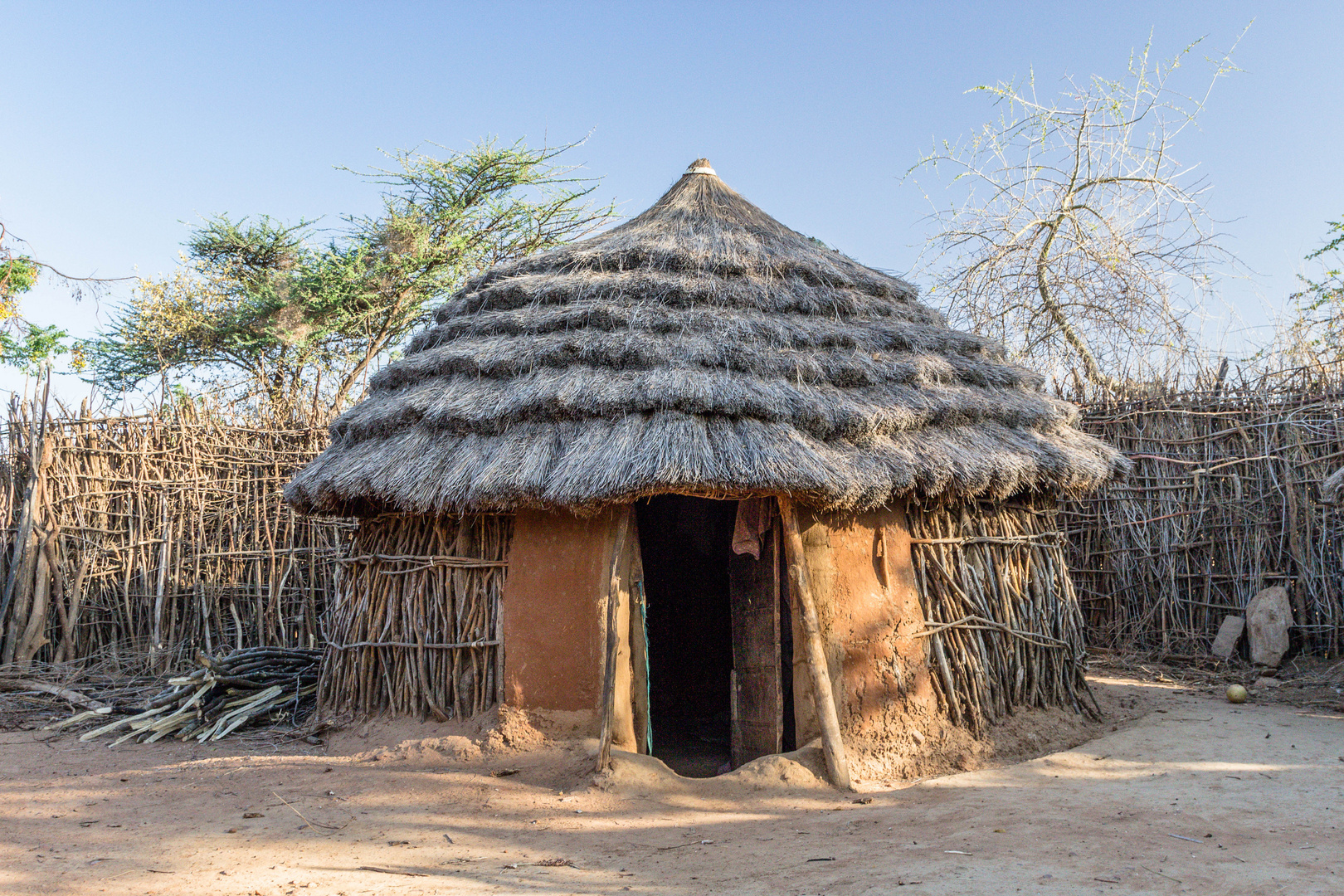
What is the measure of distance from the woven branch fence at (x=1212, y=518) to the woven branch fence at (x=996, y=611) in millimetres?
2613

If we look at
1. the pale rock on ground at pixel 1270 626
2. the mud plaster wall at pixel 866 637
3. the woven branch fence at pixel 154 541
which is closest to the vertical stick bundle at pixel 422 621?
the mud plaster wall at pixel 866 637

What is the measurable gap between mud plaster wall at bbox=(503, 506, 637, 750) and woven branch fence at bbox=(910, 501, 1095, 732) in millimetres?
2012

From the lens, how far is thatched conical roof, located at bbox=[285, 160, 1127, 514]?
5512mm

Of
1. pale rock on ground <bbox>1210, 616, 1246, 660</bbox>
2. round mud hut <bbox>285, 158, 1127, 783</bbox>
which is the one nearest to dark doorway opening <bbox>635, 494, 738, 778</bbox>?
round mud hut <bbox>285, 158, 1127, 783</bbox>

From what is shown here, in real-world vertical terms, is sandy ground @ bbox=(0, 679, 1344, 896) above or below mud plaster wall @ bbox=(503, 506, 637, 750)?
below

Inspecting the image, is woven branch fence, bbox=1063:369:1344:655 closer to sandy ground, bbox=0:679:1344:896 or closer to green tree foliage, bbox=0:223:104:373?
sandy ground, bbox=0:679:1344:896

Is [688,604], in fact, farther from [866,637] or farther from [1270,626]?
[1270,626]

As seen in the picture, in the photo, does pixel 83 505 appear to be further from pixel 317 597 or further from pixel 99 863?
pixel 99 863

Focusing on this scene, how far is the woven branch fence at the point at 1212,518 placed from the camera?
8.39 m

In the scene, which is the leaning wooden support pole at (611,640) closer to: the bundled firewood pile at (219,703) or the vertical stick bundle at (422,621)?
the vertical stick bundle at (422,621)

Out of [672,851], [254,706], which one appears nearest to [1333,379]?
[672,851]

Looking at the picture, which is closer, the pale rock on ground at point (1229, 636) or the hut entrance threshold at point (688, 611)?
the hut entrance threshold at point (688, 611)

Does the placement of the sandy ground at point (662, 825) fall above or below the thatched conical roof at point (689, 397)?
below

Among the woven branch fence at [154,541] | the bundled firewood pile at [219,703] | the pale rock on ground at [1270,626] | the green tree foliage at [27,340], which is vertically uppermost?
the green tree foliage at [27,340]
